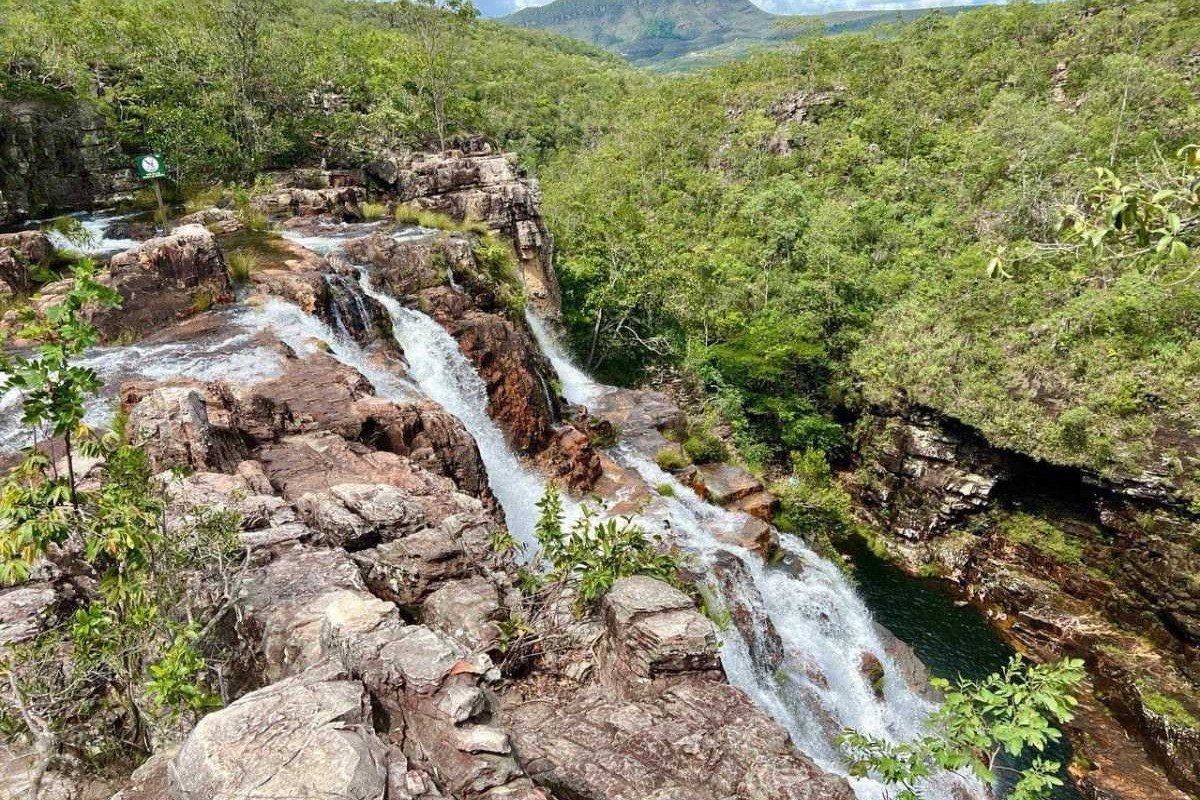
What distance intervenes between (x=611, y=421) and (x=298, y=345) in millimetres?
11532

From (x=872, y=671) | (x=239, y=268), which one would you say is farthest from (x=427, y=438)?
(x=872, y=671)

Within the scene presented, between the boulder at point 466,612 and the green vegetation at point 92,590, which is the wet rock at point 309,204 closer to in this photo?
the boulder at point 466,612

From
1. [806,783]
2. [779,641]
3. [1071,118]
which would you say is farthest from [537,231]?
[1071,118]

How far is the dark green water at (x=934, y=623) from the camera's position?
1925 centimetres

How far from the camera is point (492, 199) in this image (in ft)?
97.0

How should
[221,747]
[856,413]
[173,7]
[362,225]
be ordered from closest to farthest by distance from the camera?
[221,747] → [362,225] → [856,413] → [173,7]

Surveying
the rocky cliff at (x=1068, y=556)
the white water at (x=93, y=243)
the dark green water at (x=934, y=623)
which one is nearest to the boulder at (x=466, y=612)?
the dark green water at (x=934, y=623)

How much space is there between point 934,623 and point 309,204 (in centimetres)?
2945

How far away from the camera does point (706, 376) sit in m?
31.8

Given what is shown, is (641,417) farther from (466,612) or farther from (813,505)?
(466,612)

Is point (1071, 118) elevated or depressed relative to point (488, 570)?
elevated

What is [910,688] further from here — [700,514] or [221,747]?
[221,747]

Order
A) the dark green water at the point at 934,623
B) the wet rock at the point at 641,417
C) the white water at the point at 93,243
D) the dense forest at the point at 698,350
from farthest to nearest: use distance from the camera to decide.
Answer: the wet rock at the point at 641,417 < the white water at the point at 93,243 < the dark green water at the point at 934,623 < the dense forest at the point at 698,350

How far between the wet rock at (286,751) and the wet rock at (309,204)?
1009 inches
